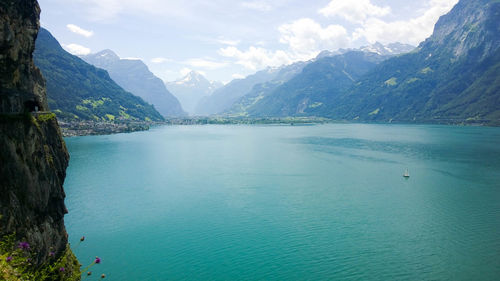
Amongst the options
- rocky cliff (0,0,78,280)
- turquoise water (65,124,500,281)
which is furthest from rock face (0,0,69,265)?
turquoise water (65,124,500,281)

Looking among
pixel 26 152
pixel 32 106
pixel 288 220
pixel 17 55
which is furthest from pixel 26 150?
pixel 288 220

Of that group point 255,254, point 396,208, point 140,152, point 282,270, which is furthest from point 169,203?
point 140,152

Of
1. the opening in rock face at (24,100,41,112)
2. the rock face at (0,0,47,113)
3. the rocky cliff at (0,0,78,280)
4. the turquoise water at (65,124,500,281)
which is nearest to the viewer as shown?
the rocky cliff at (0,0,78,280)

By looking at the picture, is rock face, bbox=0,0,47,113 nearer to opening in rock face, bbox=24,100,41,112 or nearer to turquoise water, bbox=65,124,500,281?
opening in rock face, bbox=24,100,41,112

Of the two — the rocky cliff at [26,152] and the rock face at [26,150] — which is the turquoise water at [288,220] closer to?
the rocky cliff at [26,152]

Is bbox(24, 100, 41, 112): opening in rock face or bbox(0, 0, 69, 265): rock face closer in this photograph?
bbox(0, 0, 69, 265): rock face

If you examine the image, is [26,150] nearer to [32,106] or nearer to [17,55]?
[32,106]

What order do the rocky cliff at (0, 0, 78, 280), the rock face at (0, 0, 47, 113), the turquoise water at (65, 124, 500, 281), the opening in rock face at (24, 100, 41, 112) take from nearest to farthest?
the rocky cliff at (0, 0, 78, 280) < the rock face at (0, 0, 47, 113) < the opening in rock face at (24, 100, 41, 112) < the turquoise water at (65, 124, 500, 281)

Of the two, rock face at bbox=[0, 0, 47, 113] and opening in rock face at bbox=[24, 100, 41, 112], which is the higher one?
rock face at bbox=[0, 0, 47, 113]
